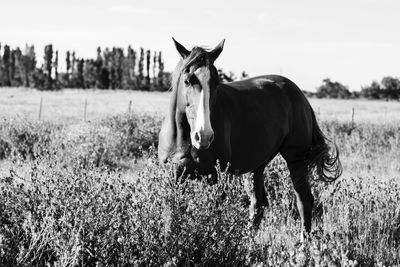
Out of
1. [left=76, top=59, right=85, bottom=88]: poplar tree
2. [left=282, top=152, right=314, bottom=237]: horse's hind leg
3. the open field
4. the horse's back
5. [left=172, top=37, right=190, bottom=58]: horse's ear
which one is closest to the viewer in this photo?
[left=172, top=37, right=190, bottom=58]: horse's ear

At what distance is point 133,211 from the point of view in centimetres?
360

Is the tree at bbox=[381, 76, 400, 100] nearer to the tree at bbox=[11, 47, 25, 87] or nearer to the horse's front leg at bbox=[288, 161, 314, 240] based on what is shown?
the tree at bbox=[11, 47, 25, 87]

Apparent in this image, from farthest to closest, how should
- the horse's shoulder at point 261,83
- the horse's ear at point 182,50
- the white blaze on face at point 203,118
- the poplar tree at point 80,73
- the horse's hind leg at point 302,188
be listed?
the poplar tree at point 80,73
the horse's hind leg at point 302,188
the horse's shoulder at point 261,83
the horse's ear at point 182,50
the white blaze on face at point 203,118

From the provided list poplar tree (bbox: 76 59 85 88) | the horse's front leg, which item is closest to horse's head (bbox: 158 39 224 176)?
the horse's front leg

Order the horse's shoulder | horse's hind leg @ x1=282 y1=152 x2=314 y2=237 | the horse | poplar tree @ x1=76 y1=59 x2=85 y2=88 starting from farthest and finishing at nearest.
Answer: poplar tree @ x1=76 y1=59 x2=85 y2=88
horse's hind leg @ x1=282 y1=152 x2=314 y2=237
the horse's shoulder
the horse

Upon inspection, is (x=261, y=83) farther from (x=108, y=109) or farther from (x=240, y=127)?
(x=108, y=109)

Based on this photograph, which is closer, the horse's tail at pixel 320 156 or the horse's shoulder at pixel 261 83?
the horse's shoulder at pixel 261 83

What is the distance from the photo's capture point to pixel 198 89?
13.8ft

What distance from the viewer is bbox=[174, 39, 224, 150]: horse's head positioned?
13.3 feet

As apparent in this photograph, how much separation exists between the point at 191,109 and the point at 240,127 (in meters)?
0.98

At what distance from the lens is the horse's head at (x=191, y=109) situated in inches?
160

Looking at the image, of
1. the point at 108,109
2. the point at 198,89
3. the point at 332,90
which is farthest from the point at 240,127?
the point at 332,90

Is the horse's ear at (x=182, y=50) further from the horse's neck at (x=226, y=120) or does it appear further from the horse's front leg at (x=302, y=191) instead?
the horse's front leg at (x=302, y=191)

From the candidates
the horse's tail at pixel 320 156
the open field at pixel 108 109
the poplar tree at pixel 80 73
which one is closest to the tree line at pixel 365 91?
the open field at pixel 108 109
